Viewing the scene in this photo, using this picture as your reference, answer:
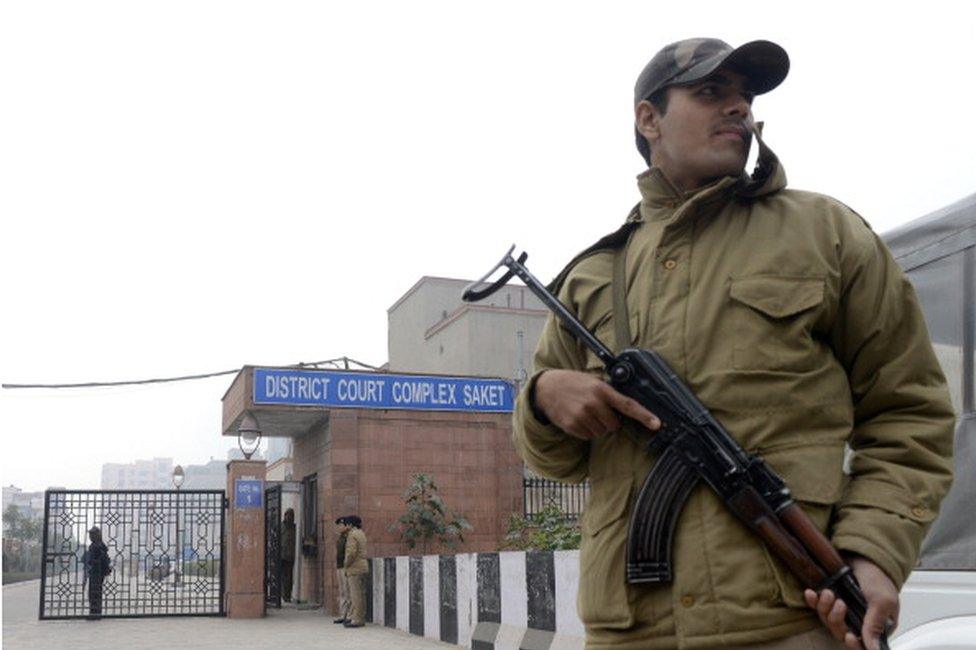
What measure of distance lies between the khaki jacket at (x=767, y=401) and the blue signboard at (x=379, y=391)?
606 inches

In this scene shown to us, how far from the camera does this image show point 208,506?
17.6 metres

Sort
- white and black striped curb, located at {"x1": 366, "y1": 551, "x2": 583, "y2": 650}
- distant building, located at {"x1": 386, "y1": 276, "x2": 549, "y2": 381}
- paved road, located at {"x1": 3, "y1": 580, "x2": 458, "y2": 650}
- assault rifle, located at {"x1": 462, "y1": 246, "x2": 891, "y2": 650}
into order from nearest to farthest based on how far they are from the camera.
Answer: assault rifle, located at {"x1": 462, "y1": 246, "x2": 891, "y2": 650} < white and black striped curb, located at {"x1": 366, "y1": 551, "x2": 583, "y2": 650} < paved road, located at {"x1": 3, "y1": 580, "x2": 458, "y2": 650} < distant building, located at {"x1": 386, "y1": 276, "x2": 549, "y2": 381}

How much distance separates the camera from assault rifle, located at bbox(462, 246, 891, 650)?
A: 1.68 meters

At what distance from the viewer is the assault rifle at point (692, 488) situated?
168cm

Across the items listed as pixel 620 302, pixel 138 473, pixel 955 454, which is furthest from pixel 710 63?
pixel 138 473

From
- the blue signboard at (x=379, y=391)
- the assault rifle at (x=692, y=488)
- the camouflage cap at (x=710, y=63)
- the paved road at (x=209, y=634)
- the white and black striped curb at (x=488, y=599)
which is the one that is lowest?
the paved road at (x=209, y=634)

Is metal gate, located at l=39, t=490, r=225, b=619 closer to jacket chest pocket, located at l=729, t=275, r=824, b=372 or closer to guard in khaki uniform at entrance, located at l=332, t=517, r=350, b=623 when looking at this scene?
guard in khaki uniform at entrance, located at l=332, t=517, r=350, b=623

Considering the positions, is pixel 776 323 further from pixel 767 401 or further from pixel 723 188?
pixel 723 188

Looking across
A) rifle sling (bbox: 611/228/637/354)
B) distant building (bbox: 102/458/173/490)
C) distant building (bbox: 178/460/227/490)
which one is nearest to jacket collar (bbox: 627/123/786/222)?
rifle sling (bbox: 611/228/637/354)

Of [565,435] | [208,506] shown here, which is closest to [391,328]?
[208,506]

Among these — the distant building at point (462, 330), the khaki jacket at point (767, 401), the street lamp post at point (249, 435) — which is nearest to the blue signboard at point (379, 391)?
the street lamp post at point (249, 435)

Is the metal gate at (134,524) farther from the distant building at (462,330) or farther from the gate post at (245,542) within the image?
the distant building at (462,330)

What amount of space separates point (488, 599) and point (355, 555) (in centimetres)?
548

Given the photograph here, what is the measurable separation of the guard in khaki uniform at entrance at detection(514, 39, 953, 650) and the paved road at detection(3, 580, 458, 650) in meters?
9.73
